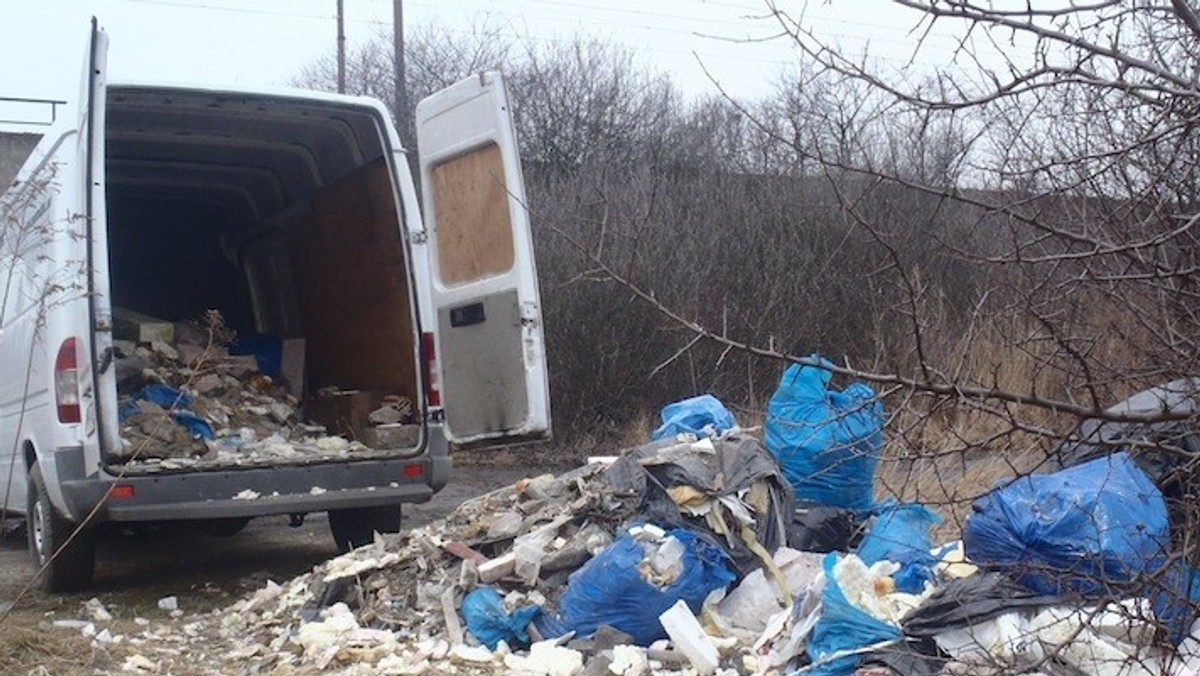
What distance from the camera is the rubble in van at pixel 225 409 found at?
6.56 m

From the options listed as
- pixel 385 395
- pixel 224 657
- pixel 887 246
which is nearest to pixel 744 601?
pixel 224 657

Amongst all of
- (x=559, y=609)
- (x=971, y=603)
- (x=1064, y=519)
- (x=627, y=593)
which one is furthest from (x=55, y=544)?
(x=1064, y=519)

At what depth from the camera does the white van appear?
5.77 meters

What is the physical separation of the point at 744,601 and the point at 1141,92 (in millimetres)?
3413

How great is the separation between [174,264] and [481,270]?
3.55m

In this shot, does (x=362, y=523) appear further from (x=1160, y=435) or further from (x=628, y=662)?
(x=1160, y=435)

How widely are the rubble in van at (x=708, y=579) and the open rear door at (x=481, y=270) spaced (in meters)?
0.45

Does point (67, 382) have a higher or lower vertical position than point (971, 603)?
higher

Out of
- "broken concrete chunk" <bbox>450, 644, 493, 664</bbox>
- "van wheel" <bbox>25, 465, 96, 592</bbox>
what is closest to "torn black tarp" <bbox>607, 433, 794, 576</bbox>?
"broken concrete chunk" <bbox>450, 644, 493, 664</bbox>

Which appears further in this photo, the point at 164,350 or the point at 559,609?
the point at 164,350

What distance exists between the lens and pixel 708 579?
5281 mm

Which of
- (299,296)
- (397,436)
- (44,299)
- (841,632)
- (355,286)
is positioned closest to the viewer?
(841,632)

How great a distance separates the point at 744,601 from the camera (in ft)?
17.3

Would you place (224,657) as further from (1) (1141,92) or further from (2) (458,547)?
(1) (1141,92)
